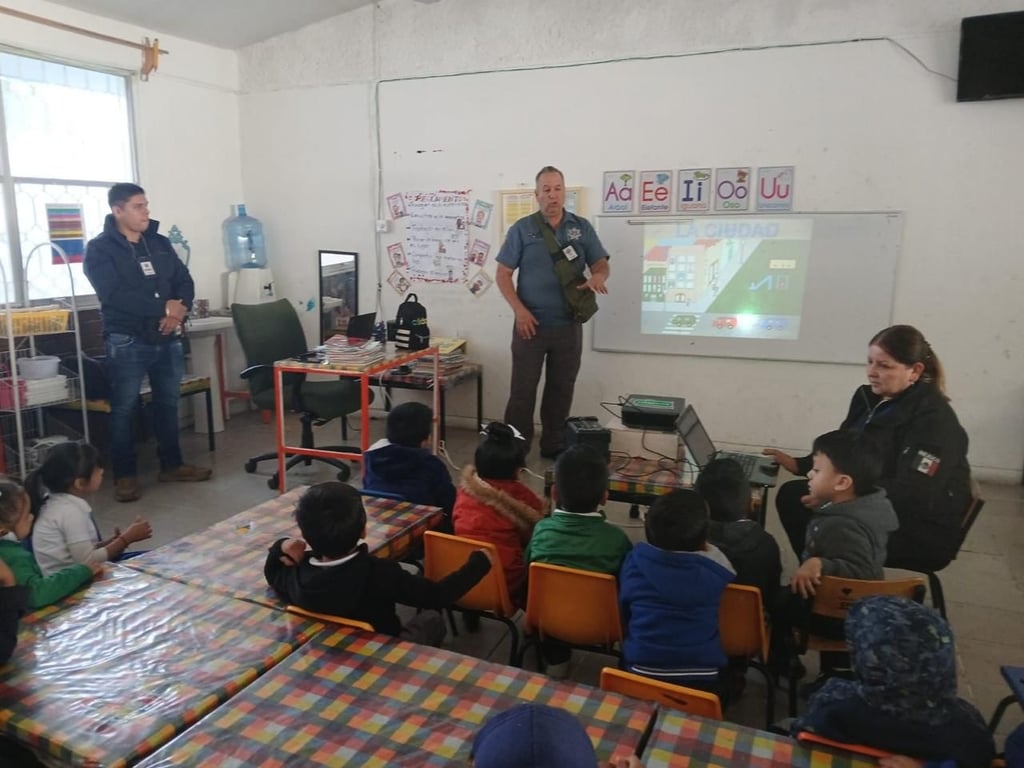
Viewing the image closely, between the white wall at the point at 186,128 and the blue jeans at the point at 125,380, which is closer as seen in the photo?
the blue jeans at the point at 125,380

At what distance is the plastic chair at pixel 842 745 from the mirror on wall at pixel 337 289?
15.7ft

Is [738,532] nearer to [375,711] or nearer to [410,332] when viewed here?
[375,711]

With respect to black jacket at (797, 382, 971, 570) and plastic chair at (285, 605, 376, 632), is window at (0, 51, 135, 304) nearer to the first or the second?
plastic chair at (285, 605, 376, 632)

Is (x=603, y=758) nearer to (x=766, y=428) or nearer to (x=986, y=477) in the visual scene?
(x=766, y=428)

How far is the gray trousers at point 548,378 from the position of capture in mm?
4547

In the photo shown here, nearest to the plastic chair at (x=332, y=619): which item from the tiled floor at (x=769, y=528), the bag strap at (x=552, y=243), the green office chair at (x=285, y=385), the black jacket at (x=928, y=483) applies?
the tiled floor at (x=769, y=528)

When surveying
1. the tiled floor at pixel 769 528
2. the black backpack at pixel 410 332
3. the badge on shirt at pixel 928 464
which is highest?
the black backpack at pixel 410 332

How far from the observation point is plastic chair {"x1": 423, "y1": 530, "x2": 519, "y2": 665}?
2158mm

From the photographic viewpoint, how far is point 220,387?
18.0ft

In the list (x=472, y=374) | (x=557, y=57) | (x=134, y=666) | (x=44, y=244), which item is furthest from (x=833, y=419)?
(x=44, y=244)

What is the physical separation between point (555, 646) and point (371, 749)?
1.01 metres

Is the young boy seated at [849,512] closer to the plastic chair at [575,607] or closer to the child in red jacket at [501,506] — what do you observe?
the plastic chair at [575,607]

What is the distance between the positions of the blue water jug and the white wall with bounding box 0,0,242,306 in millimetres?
71

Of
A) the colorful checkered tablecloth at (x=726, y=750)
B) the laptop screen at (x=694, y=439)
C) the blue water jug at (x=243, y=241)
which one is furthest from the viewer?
the blue water jug at (x=243, y=241)
